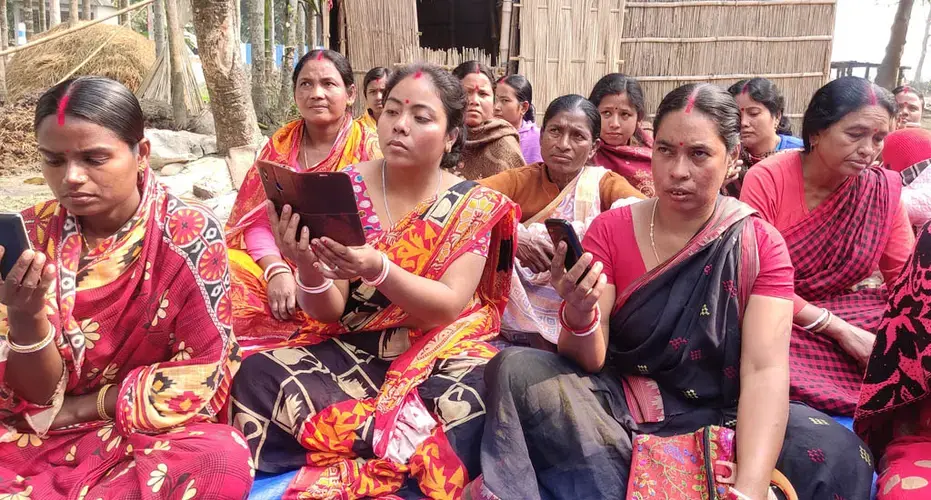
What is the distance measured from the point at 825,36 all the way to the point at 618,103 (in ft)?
19.3

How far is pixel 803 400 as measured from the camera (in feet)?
9.73

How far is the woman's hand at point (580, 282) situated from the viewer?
209 centimetres

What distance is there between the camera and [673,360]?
241 cm

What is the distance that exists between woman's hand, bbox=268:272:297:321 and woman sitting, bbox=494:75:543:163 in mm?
2864

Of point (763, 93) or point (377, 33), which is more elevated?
point (377, 33)

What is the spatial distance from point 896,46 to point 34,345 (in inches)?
785

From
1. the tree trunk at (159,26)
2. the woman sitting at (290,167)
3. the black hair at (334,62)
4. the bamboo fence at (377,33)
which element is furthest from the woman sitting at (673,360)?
the tree trunk at (159,26)

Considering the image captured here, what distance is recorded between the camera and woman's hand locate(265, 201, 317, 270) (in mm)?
2365

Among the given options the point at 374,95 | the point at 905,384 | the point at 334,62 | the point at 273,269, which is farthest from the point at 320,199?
the point at 374,95

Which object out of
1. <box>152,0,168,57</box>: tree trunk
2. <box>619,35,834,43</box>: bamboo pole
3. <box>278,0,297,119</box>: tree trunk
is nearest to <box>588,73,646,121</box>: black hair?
<box>619,35,834,43</box>: bamboo pole

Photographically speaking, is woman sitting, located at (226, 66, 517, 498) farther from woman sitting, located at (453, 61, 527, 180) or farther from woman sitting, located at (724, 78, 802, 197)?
woman sitting, located at (724, 78, 802, 197)

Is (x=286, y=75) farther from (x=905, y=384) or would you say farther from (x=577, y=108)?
(x=905, y=384)

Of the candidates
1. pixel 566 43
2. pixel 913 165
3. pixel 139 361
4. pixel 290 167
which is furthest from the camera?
pixel 566 43

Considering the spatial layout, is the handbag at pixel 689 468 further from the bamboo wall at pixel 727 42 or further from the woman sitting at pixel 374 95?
the bamboo wall at pixel 727 42
